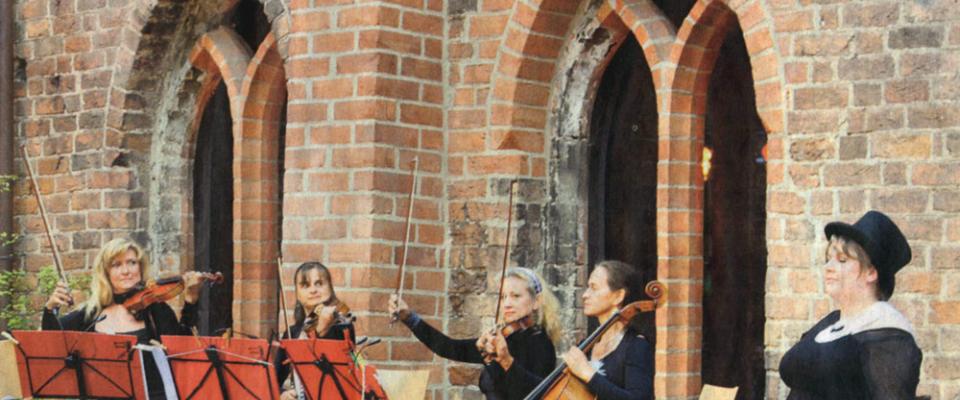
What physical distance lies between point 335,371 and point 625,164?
8.31 feet

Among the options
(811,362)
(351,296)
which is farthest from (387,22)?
(811,362)

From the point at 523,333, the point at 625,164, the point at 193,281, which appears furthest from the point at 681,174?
the point at 193,281

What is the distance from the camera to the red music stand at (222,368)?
7789 millimetres

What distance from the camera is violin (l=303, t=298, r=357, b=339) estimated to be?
27.4 ft

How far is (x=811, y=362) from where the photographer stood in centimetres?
607

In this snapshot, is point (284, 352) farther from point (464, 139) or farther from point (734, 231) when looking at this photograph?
point (734, 231)

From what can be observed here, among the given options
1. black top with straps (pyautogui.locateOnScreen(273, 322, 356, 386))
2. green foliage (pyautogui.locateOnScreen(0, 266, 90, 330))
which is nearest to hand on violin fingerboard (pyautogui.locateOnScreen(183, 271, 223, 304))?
black top with straps (pyautogui.locateOnScreen(273, 322, 356, 386))

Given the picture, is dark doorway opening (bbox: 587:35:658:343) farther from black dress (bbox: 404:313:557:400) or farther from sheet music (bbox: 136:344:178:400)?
sheet music (bbox: 136:344:178:400)

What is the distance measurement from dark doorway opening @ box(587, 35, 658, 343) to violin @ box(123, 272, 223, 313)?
6.52 feet

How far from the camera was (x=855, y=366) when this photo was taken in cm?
592

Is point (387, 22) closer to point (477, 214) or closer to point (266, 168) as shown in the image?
point (477, 214)

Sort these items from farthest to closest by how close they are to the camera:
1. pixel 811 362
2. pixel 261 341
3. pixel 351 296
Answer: pixel 351 296 < pixel 261 341 < pixel 811 362

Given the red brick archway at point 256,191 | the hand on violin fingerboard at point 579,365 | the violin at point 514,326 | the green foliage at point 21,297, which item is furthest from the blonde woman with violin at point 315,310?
the green foliage at point 21,297

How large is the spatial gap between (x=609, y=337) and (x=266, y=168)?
3896 millimetres
